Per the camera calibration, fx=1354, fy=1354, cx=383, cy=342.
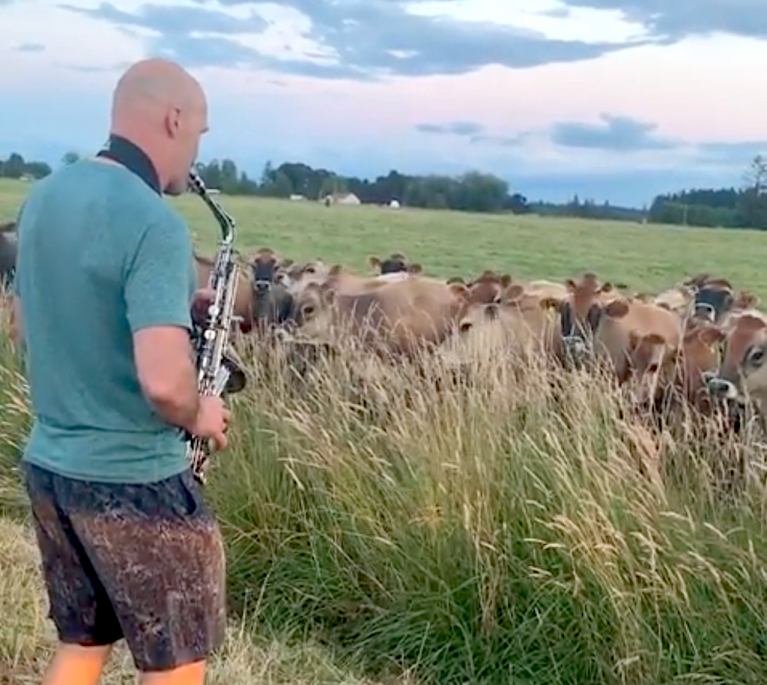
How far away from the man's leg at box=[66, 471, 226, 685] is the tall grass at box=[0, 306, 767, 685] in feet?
8.30

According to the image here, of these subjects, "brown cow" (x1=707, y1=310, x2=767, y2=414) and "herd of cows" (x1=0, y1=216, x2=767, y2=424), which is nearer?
"brown cow" (x1=707, y1=310, x2=767, y2=414)

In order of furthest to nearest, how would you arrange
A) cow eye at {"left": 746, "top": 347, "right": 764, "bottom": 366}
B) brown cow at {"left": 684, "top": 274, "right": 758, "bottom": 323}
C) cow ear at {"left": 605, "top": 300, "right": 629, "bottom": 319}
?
brown cow at {"left": 684, "top": 274, "right": 758, "bottom": 323}, cow ear at {"left": 605, "top": 300, "right": 629, "bottom": 319}, cow eye at {"left": 746, "top": 347, "right": 764, "bottom": 366}

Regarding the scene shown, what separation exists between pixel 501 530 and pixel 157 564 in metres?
2.94

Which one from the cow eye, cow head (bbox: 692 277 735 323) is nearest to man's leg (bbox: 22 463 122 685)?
the cow eye

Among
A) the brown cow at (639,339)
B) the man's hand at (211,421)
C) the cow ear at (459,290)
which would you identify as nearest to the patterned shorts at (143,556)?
the man's hand at (211,421)

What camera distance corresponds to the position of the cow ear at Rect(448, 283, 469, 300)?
1200 cm

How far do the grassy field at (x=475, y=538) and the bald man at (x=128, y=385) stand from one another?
1646mm

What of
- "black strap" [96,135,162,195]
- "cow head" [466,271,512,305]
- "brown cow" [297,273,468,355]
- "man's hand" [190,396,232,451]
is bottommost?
"brown cow" [297,273,468,355]

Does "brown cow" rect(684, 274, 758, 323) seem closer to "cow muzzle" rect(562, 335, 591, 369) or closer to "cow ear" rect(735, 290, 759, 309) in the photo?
"cow ear" rect(735, 290, 759, 309)

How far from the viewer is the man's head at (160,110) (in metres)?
3.79

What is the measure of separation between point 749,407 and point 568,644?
6.88 feet

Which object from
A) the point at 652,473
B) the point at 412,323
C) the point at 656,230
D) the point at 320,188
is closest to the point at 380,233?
the point at 320,188

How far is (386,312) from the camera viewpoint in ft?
37.6

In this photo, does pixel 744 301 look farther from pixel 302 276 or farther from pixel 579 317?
pixel 302 276
